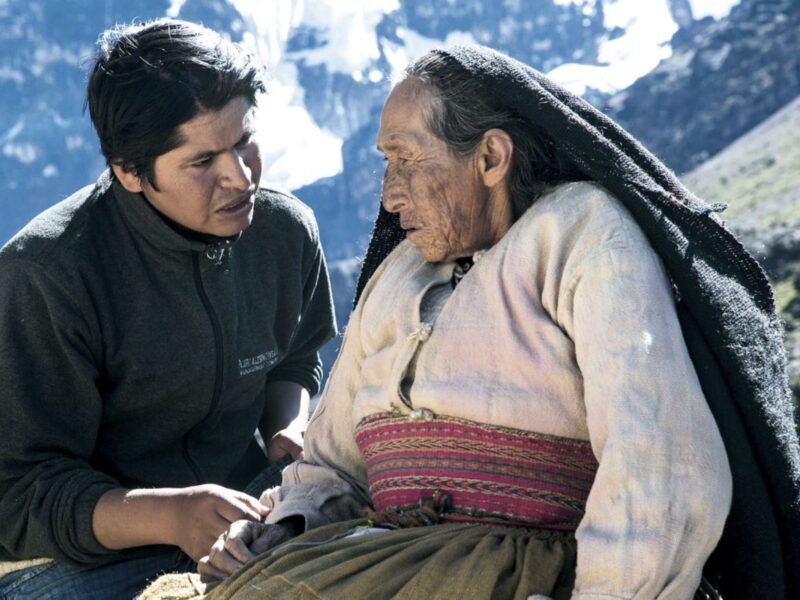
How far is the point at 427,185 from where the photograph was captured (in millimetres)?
2646

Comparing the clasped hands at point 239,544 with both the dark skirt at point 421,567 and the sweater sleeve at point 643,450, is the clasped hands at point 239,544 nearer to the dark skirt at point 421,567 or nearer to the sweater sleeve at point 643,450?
the dark skirt at point 421,567

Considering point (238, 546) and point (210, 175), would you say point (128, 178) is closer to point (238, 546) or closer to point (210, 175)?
point (210, 175)

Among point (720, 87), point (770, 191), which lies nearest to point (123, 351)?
point (770, 191)

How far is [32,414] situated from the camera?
3.03 meters

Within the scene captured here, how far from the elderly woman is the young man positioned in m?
0.47

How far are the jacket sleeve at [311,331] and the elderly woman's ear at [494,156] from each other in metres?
1.31

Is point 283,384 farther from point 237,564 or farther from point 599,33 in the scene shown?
point 599,33

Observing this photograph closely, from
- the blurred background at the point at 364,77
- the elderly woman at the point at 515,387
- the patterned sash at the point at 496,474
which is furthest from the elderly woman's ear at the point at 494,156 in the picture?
the blurred background at the point at 364,77

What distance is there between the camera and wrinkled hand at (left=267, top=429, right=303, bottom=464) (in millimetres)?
3676

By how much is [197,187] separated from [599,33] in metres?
157

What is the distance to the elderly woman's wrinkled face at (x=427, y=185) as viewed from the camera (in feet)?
8.66

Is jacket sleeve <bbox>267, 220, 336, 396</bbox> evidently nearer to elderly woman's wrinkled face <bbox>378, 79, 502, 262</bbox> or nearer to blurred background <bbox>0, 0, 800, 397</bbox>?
elderly woman's wrinkled face <bbox>378, 79, 502, 262</bbox>

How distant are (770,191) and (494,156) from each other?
58.8m

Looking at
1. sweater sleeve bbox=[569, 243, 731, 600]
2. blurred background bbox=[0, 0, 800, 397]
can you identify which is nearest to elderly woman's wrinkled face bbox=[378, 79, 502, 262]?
sweater sleeve bbox=[569, 243, 731, 600]
